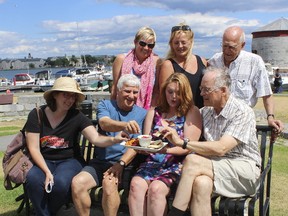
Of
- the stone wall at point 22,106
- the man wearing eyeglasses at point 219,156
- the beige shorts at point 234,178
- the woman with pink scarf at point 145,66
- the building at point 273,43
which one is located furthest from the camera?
the building at point 273,43

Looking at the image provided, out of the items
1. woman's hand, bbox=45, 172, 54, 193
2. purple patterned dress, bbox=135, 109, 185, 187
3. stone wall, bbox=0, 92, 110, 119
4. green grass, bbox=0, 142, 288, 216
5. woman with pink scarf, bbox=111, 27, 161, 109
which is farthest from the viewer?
stone wall, bbox=0, 92, 110, 119

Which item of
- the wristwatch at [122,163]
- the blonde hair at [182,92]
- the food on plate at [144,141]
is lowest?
the wristwatch at [122,163]

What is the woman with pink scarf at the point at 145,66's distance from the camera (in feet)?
15.2

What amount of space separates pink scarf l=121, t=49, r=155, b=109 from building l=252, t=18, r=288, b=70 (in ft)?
172

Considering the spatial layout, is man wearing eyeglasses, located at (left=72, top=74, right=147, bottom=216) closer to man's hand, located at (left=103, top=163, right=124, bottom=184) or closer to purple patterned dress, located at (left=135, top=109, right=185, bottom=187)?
man's hand, located at (left=103, top=163, right=124, bottom=184)

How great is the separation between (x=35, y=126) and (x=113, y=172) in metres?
0.93

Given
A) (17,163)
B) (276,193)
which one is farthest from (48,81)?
(17,163)

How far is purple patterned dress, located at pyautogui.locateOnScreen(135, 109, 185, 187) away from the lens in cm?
385

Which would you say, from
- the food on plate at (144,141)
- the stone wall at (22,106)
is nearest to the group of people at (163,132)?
the food on plate at (144,141)

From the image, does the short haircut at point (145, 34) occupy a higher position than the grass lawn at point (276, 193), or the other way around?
the short haircut at point (145, 34)

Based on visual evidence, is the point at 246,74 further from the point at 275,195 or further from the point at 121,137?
the point at 275,195

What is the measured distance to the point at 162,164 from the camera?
4.01 meters

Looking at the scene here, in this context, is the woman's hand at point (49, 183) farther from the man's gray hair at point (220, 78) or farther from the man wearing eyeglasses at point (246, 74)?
the man wearing eyeglasses at point (246, 74)

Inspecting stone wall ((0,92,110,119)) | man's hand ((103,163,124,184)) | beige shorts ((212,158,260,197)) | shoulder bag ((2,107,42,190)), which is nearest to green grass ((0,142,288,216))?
shoulder bag ((2,107,42,190))
